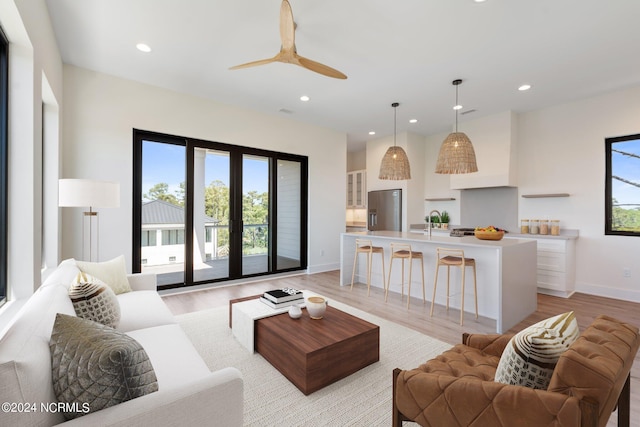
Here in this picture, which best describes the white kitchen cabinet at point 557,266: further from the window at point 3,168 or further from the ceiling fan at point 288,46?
the window at point 3,168

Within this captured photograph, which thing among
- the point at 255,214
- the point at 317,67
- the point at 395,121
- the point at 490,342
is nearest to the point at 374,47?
the point at 317,67

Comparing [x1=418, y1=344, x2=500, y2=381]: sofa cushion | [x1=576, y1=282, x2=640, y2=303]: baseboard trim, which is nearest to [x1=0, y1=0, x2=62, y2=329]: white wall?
[x1=418, y1=344, x2=500, y2=381]: sofa cushion

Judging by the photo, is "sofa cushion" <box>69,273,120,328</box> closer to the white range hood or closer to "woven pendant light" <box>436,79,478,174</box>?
"woven pendant light" <box>436,79,478,174</box>

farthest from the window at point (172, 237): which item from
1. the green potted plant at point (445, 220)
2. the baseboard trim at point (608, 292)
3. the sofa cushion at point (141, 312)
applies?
the baseboard trim at point (608, 292)

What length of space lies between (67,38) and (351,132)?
495 cm

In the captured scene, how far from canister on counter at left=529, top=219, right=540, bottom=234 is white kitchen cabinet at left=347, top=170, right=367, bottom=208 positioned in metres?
3.60

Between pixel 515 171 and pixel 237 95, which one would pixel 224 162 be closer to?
pixel 237 95

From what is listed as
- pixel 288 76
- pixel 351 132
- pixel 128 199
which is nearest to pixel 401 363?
pixel 288 76

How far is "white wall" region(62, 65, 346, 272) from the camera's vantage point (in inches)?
147

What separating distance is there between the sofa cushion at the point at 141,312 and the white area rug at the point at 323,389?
1.80ft

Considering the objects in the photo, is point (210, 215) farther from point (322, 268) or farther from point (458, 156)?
point (458, 156)

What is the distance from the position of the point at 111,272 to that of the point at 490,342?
317 centimetres

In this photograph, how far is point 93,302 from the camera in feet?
5.85

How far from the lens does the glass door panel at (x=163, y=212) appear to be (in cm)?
438
